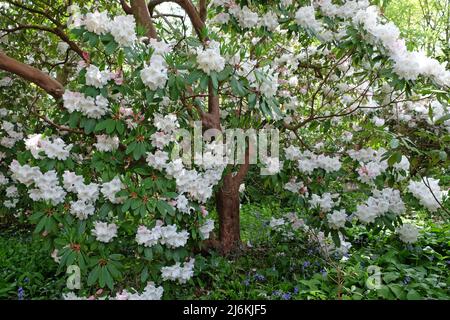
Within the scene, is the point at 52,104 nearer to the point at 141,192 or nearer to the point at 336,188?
the point at 141,192

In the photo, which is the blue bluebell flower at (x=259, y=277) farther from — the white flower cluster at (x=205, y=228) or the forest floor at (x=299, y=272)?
the white flower cluster at (x=205, y=228)

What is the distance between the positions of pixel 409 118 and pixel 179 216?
5.54 ft

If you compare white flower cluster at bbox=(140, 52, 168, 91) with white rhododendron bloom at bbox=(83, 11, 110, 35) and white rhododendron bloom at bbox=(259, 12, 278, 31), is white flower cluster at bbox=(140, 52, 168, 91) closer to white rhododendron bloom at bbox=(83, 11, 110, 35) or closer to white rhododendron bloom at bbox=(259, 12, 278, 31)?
white rhododendron bloom at bbox=(83, 11, 110, 35)

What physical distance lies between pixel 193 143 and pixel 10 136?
157 centimetres

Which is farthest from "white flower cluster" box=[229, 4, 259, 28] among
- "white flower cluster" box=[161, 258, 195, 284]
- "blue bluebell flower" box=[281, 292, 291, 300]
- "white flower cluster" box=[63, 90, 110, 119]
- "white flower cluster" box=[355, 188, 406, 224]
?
"blue bluebell flower" box=[281, 292, 291, 300]

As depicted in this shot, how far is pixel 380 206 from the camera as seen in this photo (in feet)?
8.27

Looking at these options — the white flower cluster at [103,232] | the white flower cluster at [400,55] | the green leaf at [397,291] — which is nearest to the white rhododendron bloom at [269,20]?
the white flower cluster at [400,55]

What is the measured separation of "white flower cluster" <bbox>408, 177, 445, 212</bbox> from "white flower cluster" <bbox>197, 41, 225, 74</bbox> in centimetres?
130

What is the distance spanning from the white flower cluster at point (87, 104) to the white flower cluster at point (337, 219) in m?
1.40

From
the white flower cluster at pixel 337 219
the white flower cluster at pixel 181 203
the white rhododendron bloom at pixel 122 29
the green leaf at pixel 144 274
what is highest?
the white rhododendron bloom at pixel 122 29

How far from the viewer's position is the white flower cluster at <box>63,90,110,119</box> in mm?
2027

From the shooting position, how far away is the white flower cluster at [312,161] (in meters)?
Result: 2.66

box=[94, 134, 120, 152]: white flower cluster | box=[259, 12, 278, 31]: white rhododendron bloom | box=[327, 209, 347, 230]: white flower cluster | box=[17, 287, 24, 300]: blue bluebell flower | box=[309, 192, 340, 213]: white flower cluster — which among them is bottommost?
box=[17, 287, 24, 300]: blue bluebell flower
